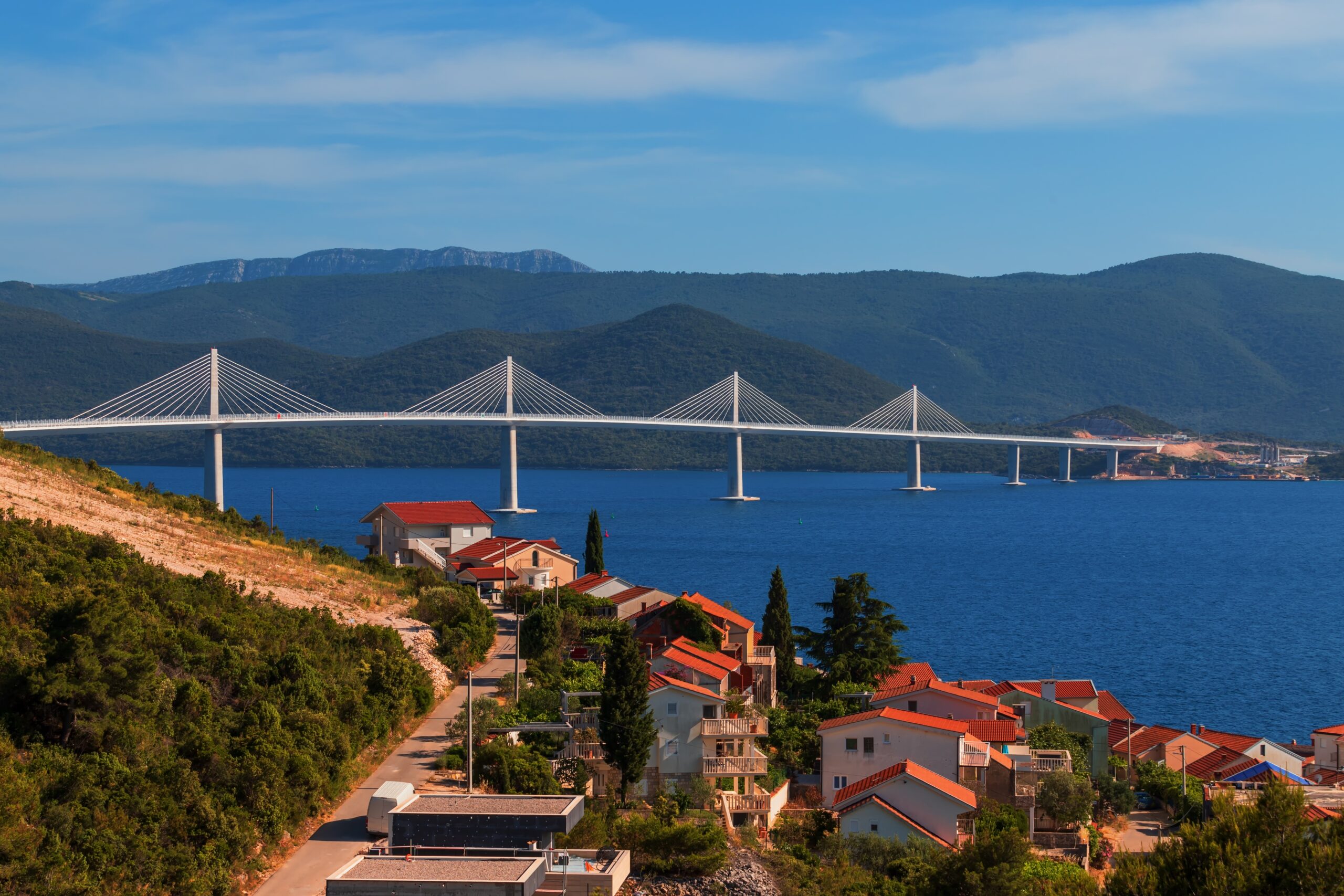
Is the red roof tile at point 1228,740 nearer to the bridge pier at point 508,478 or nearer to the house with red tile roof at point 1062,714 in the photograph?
the house with red tile roof at point 1062,714

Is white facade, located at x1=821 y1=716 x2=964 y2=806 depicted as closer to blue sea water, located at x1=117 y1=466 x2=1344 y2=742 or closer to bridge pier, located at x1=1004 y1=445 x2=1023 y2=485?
blue sea water, located at x1=117 y1=466 x2=1344 y2=742

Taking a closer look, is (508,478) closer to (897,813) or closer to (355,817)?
(897,813)

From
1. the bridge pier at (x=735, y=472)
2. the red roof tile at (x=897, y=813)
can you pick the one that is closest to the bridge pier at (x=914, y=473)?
the bridge pier at (x=735, y=472)

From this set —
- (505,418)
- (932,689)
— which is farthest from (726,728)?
(505,418)

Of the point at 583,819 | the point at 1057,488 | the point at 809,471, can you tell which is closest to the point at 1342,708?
the point at 583,819

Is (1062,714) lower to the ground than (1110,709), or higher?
higher
